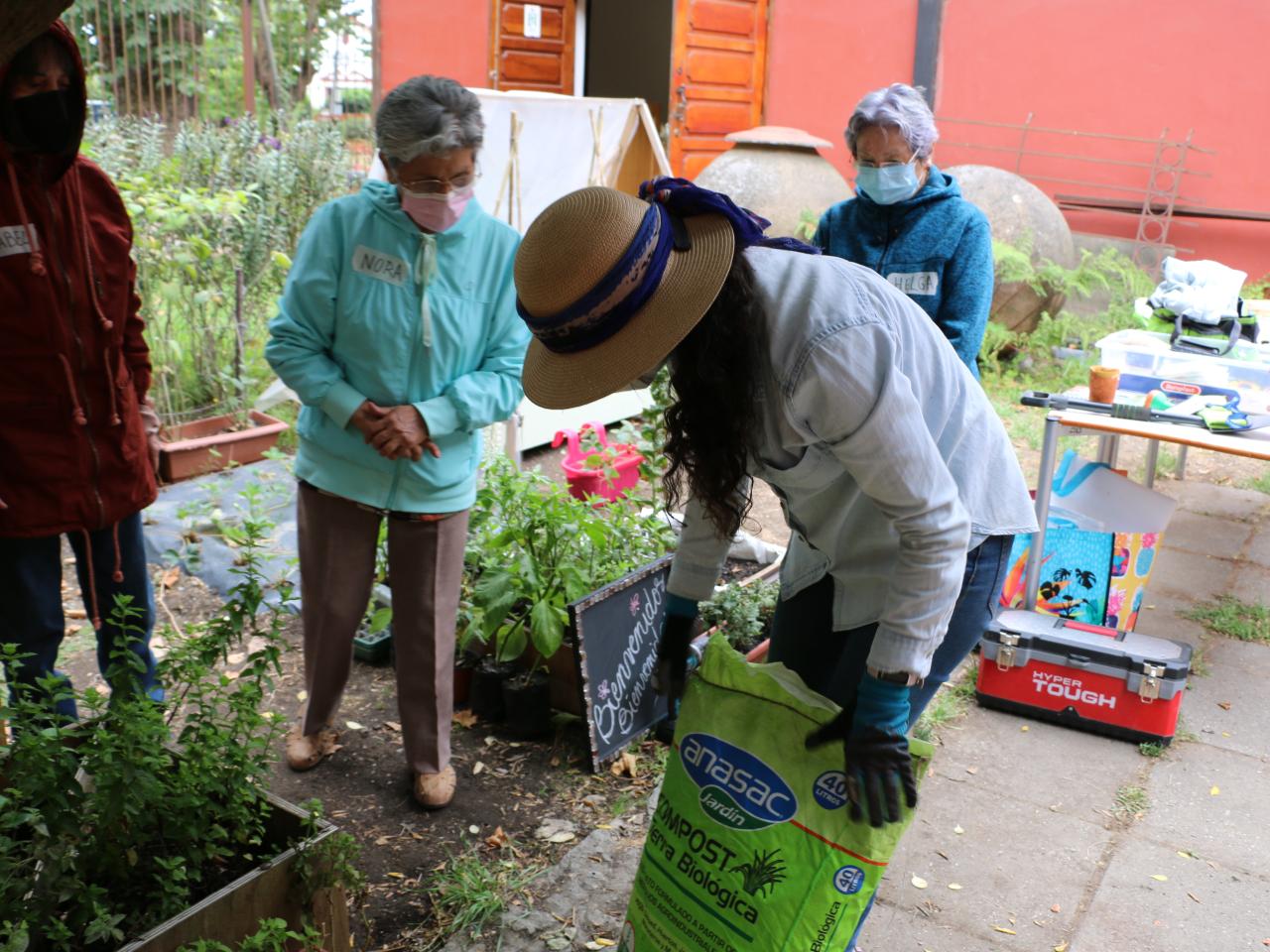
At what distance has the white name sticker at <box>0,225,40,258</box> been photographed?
274 centimetres

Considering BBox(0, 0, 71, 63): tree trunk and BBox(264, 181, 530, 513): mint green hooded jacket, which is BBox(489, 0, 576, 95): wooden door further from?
BBox(0, 0, 71, 63): tree trunk

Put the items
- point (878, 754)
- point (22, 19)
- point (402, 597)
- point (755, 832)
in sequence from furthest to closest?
point (402, 597), point (755, 832), point (878, 754), point (22, 19)

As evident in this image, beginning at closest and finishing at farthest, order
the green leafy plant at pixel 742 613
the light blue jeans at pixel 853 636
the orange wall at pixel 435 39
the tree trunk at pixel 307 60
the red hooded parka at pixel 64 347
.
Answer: the light blue jeans at pixel 853 636
the red hooded parka at pixel 64 347
the green leafy plant at pixel 742 613
the orange wall at pixel 435 39
the tree trunk at pixel 307 60

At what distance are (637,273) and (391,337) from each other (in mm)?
1416

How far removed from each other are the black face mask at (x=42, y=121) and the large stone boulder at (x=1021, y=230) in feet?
23.4

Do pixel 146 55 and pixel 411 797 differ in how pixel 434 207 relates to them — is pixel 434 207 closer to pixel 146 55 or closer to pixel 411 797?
pixel 411 797

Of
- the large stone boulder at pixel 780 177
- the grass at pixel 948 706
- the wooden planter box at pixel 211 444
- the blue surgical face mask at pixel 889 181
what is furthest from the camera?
the large stone boulder at pixel 780 177

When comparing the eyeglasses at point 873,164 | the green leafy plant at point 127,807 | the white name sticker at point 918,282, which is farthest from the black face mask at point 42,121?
the white name sticker at point 918,282

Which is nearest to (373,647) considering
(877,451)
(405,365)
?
(405,365)

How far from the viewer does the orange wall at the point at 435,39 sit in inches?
437

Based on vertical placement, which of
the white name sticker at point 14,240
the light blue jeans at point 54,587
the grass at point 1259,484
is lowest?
the grass at point 1259,484

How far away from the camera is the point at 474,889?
2941 mm

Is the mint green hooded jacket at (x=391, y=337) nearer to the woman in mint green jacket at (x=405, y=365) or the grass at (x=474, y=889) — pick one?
the woman in mint green jacket at (x=405, y=365)

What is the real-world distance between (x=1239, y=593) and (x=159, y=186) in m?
6.26
